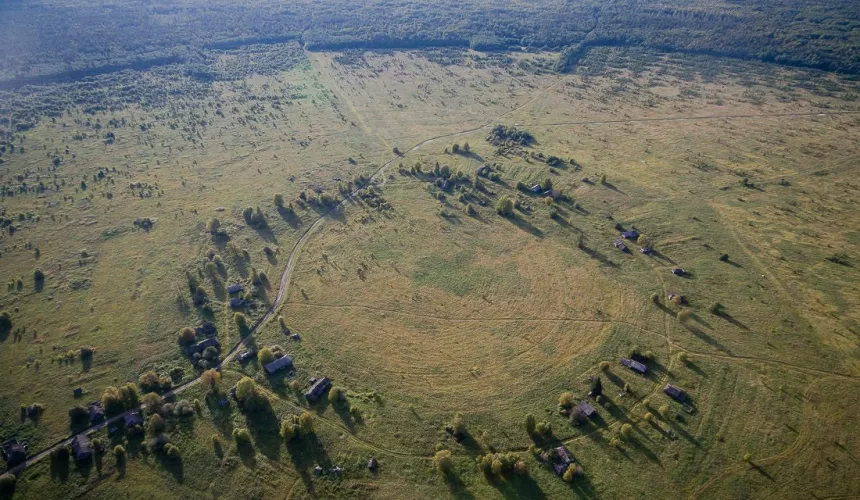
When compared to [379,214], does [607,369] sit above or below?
below

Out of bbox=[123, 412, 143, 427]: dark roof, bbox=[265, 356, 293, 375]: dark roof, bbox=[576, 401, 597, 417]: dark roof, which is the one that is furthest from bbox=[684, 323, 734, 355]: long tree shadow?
bbox=[123, 412, 143, 427]: dark roof

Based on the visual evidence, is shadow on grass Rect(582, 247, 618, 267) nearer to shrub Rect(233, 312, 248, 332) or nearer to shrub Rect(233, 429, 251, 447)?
shrub Rect(233, 312, 248, 332)

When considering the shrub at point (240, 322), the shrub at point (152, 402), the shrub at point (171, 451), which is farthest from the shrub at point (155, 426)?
the shrub at point (240, 322)

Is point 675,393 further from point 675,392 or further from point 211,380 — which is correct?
point 211,380

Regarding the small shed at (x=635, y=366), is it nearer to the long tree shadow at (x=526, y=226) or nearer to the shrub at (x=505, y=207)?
the long tree shadow at (x=526, y=226)

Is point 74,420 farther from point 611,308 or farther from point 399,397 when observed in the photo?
point 611,308

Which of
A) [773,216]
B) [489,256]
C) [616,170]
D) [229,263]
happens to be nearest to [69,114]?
[229,263]
